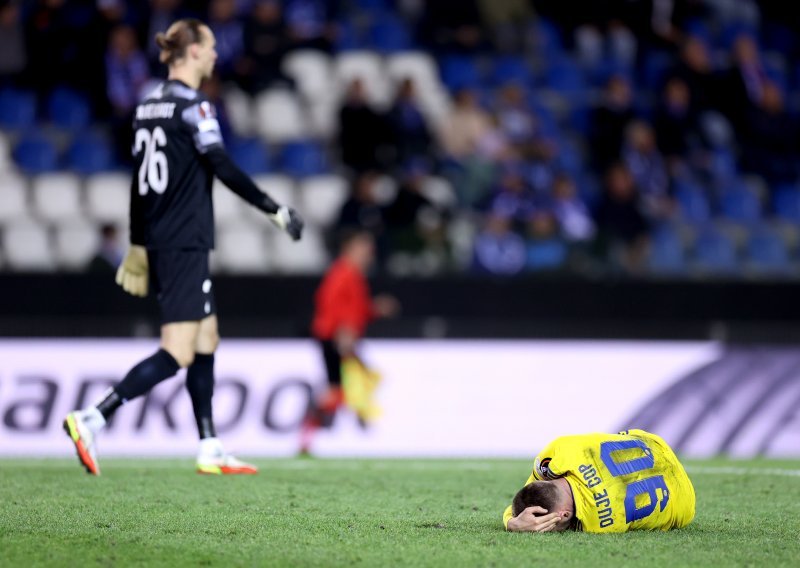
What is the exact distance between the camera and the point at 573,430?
1045cm

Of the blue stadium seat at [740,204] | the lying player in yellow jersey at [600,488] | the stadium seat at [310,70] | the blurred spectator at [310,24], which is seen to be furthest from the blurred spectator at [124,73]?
the lying player in yellow jersey at [600,488]

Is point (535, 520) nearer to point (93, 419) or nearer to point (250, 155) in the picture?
point (93, 419)

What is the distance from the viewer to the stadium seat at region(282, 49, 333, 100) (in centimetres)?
1396

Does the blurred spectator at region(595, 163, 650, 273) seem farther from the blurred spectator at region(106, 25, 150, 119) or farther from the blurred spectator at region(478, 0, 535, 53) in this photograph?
the blurred spectator at region(106, 25, 150, 119)

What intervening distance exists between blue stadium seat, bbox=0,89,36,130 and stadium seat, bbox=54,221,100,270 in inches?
64.4

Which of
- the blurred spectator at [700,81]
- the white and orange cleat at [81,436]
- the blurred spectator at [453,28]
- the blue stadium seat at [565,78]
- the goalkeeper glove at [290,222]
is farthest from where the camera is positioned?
the blurred spectator at [453,28]

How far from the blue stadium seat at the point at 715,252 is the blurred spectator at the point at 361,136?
308 centimetres

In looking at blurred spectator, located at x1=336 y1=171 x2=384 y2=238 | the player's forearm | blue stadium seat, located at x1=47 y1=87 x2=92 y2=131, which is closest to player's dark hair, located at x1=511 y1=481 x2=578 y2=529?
the player's forearm

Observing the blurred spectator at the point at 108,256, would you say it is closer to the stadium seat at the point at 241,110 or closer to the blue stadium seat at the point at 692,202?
the stadium seat at the point at 241,110

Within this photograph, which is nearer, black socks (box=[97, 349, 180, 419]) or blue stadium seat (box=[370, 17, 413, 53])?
black socks (box=[97, 349, 180, 419])

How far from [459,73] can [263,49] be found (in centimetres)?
219

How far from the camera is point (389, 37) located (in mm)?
14719

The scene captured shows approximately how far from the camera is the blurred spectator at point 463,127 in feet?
43.9

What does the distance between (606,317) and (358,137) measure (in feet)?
9.58
